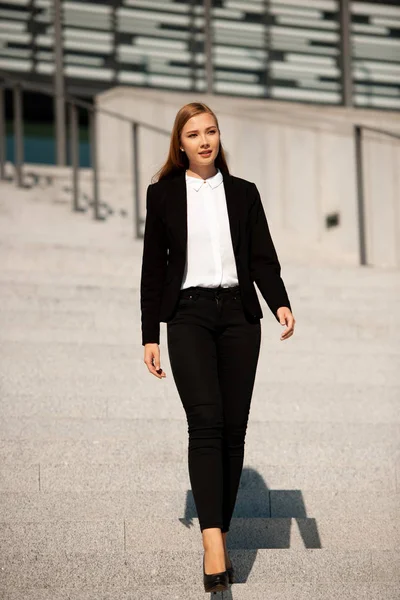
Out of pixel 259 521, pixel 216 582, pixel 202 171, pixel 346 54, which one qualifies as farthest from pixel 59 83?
pixel 216 582

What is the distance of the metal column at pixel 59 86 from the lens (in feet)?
39.7

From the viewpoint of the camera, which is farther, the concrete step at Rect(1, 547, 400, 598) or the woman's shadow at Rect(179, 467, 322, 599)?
the woman's shadow at Rect(179, 467, 322, 599)

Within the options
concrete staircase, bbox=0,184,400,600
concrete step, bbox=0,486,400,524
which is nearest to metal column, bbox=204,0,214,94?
concrete staircase, bbox=0,184,400,600

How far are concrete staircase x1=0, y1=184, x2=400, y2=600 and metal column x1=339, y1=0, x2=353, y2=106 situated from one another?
6902 millimetres

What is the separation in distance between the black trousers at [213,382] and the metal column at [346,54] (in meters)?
10.8

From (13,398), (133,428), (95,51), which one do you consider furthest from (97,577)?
(95,51)

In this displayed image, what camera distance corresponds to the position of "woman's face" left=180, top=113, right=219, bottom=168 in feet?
10.3

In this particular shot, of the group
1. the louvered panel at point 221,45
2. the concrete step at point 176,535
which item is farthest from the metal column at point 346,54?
the concrete step at point 176,535

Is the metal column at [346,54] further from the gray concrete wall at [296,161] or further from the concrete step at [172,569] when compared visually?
the concrete step at [172,569]

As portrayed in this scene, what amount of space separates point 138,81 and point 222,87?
1034mm

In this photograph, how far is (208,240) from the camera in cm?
314

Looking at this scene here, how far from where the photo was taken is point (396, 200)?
35.4 feet

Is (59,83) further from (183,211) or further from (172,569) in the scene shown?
(172,569)

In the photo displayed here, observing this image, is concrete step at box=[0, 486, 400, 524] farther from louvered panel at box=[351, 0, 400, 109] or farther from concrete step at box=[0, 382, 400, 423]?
louvered panel at box=[351, 0, 400, 109]
